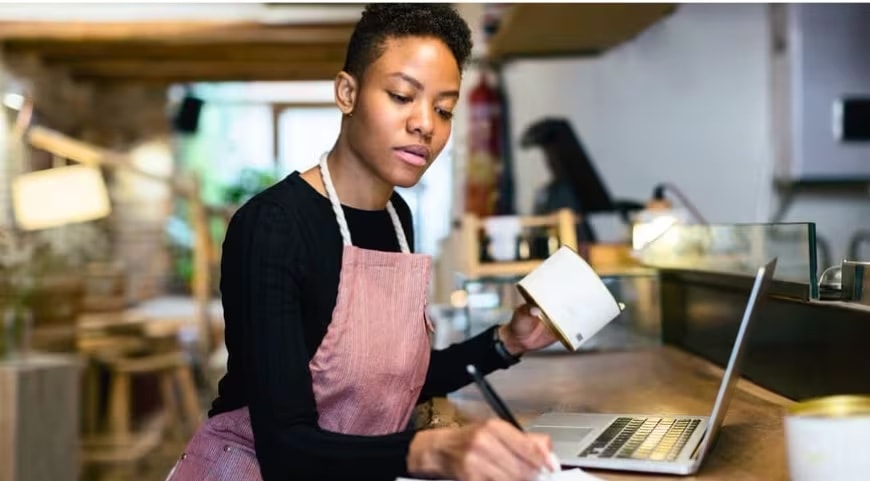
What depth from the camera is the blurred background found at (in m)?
3.09

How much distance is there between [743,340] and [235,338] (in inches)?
23.0

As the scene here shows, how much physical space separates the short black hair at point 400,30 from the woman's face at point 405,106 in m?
0.01

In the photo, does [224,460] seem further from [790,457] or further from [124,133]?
[124,133]

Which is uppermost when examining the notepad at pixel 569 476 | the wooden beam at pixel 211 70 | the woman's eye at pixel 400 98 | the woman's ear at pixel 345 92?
the wooden beam at pixel 211 70

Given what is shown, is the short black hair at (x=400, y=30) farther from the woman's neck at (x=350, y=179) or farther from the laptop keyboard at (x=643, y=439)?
the laptop keyboard at (x=643, y=439)

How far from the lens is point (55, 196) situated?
3.91 m

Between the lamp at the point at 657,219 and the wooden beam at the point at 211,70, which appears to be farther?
the wooden beam at the point at 211,70

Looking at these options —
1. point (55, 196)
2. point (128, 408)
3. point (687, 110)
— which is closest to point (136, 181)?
point (128, 408)

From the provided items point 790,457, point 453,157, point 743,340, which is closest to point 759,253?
point 743,340

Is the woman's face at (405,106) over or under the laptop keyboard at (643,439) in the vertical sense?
over

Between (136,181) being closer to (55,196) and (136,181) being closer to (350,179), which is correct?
(55,196)

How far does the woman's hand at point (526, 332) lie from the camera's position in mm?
1402

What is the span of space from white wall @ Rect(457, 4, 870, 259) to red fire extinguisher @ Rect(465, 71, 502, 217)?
0.78 feet

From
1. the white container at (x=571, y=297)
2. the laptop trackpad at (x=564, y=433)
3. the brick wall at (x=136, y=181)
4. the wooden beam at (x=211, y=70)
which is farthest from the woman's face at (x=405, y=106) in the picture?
the brick wall at (x=136, y=181)
